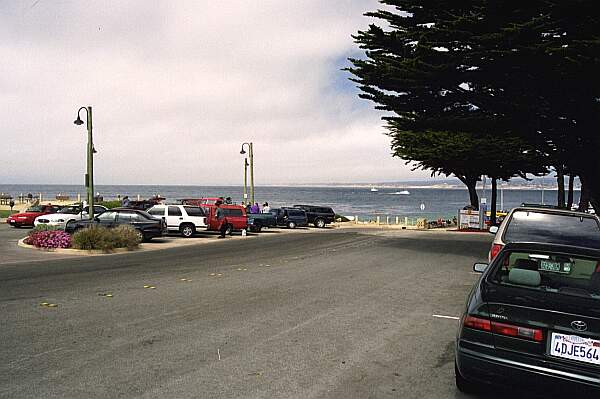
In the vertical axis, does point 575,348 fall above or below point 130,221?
above

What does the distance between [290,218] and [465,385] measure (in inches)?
1335

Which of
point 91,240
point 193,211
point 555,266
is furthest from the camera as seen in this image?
point 193,211

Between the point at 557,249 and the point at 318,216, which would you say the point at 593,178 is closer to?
the point at 557,249

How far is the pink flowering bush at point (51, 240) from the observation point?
1942 cm

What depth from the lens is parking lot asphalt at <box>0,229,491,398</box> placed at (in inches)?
211

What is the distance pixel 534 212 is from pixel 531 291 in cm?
522

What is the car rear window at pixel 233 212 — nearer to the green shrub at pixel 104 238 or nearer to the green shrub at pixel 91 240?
the green shrub at pixel 104 238

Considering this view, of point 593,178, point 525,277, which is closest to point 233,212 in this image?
point 593,178

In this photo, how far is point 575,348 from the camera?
4.36 metres

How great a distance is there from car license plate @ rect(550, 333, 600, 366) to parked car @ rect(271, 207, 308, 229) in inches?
1363

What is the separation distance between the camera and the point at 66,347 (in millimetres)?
6527

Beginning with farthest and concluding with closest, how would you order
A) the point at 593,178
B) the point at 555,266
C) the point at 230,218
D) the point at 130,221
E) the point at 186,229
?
the point at 230,218 → the point at 186,229 → the point at 130,221 → the point at 593,178 → the point at 555,266

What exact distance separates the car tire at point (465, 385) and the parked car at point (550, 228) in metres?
4.25

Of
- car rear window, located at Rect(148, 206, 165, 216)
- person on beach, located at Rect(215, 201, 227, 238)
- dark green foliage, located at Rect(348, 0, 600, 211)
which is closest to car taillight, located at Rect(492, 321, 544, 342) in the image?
dark green foliage, located at Rect(348, 0, 600, 211)
